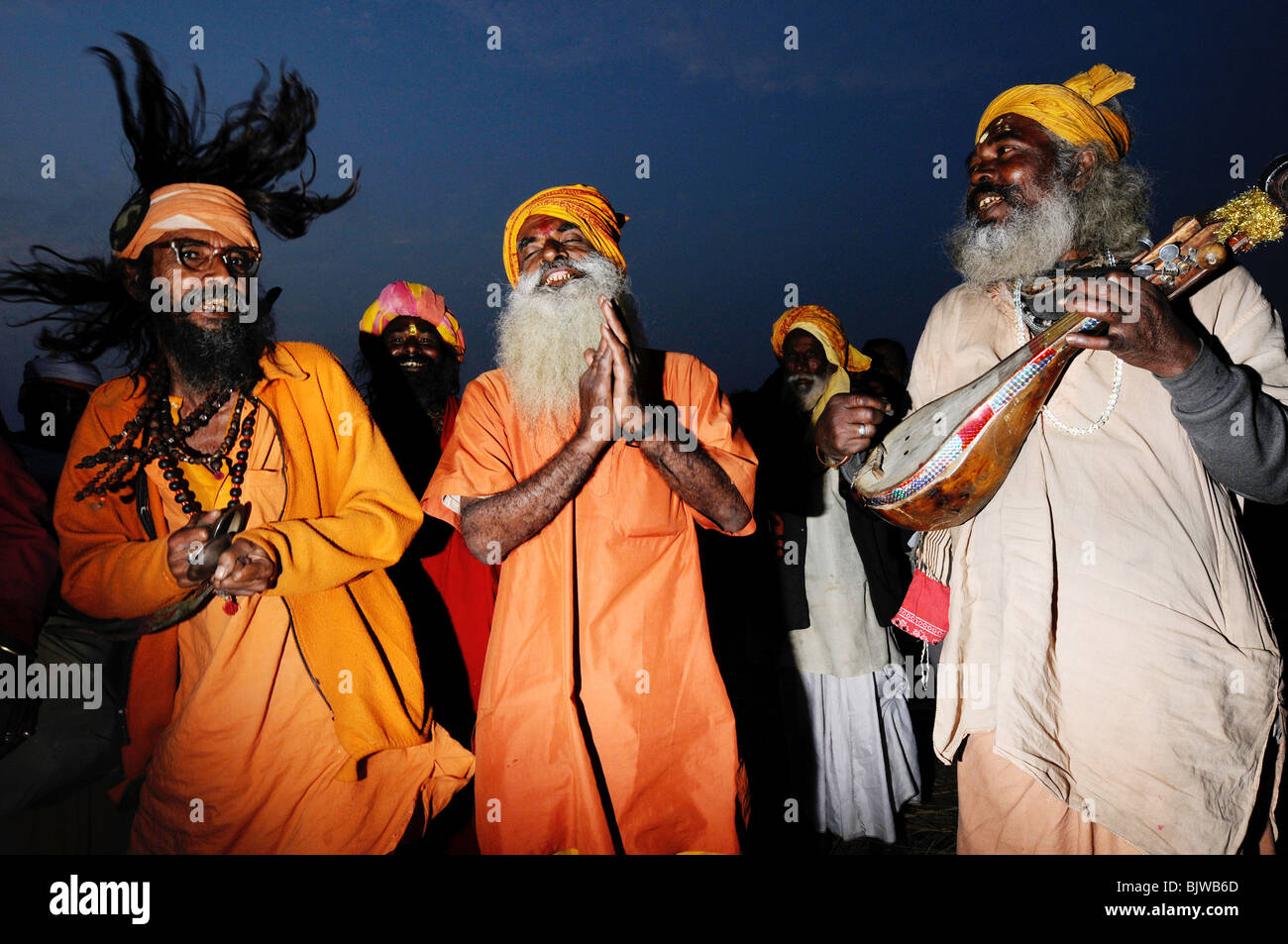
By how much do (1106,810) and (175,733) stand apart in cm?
282

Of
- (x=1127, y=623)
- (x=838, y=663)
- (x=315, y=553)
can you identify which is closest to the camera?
(x=1127, y=623)

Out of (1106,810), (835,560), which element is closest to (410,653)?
(1106,810)

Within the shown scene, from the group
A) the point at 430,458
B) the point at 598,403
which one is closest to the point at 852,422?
the point at 598,403

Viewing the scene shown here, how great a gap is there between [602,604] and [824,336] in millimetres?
3439

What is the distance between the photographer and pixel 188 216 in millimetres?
2770

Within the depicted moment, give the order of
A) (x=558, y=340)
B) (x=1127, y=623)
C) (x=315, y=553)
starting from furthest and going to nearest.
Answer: (x=558, y=340), (x=315, y=553), (x=1127, y=623)

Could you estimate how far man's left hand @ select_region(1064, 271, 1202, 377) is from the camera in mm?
2129

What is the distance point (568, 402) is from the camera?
2971 millimetres

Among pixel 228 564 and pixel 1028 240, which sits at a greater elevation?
pixel 1028 240

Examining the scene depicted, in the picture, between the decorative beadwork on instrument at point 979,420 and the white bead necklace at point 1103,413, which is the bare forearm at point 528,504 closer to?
the decorative beadwork on instrument at point 979,420

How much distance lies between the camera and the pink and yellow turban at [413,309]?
16.3ft

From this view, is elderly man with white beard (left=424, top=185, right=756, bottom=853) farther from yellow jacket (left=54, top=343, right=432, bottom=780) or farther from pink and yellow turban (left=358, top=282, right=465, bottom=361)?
pink and yellow turban (left=358, top=282, right=465, bottom=361)

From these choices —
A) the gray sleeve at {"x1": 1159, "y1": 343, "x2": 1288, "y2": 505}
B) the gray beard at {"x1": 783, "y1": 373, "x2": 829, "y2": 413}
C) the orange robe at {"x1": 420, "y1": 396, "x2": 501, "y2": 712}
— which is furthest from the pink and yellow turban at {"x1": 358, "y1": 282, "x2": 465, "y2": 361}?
the gray sleeve at {"x1": 1159, "y1": 343, "x2": 1288, "y2": 505}

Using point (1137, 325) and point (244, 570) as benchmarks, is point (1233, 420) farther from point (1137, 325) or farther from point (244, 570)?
point (244, 570)
